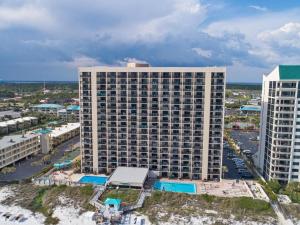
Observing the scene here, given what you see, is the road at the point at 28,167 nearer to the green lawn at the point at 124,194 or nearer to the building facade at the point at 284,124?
the green lawn at the point at 124,194


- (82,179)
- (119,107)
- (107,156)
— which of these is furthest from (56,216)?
(119,107)

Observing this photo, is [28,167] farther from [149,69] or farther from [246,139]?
[246,139]

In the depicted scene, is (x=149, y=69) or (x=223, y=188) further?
(x=149, y=69)

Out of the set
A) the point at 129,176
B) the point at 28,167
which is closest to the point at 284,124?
the point at 129,176

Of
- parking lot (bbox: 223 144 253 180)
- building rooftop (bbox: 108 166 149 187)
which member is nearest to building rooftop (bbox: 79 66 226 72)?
building rooftop (bbox: 108 166 149 187)

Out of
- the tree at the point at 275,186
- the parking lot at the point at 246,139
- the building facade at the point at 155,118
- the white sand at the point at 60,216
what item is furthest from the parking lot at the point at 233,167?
the white sand at the point at 60,216

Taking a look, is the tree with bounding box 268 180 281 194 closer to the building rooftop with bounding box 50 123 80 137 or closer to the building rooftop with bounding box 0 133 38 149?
the building rooftop with bounding box 0 133 38 149

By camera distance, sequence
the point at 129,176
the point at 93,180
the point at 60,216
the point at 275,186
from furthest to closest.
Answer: the point at 93,180 < the point at 129,176 < the point at 275,186 < the point at 60,216
